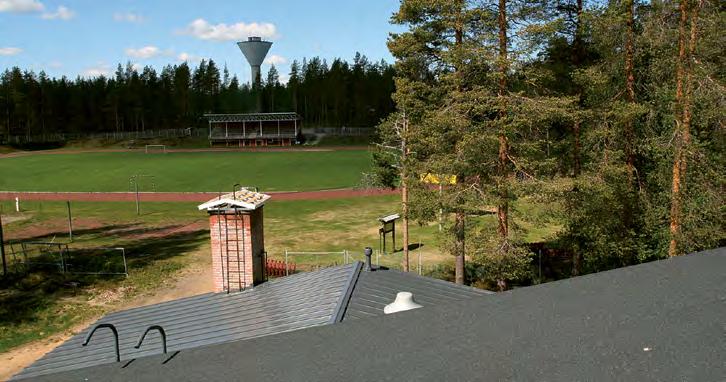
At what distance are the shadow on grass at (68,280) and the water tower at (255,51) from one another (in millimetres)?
98416

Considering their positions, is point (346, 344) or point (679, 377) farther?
point (346, 344)

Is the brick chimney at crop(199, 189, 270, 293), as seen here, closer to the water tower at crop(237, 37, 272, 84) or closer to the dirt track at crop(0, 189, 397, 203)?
the dirt track at crop(0, 189, 397, 203)

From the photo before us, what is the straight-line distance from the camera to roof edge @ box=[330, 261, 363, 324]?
889cm

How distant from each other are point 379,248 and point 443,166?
498 inches

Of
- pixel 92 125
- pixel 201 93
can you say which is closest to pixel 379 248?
pixel 92 125

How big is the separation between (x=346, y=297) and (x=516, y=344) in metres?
6.31

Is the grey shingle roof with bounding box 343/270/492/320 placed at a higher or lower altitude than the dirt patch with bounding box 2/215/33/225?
higher

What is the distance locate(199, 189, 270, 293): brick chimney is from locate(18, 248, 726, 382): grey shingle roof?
861 cm

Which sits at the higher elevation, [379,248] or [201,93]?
[201,93]

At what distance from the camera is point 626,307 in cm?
430

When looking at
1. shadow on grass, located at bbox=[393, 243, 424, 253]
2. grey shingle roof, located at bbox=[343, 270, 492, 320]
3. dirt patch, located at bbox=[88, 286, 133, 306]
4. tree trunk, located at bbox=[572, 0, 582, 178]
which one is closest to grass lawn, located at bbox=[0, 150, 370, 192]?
shadow on grass, located at bbox=[393, 243, 424, 253]

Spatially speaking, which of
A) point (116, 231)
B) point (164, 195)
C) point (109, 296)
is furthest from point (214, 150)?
point (109, 296)

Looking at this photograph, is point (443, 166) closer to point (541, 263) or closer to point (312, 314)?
point (312, 314)

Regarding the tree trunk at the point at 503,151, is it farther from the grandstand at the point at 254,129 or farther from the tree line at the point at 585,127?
the grandstand at the point at 254,129
